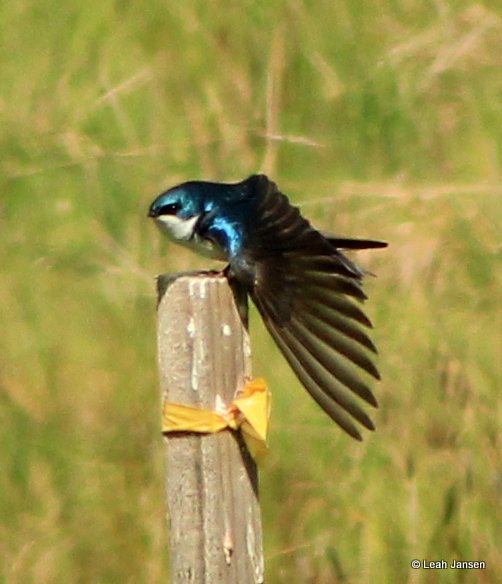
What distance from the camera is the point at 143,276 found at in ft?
11.6

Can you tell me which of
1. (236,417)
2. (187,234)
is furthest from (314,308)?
(187,234)

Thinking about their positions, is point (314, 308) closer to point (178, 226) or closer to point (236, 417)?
point (236, 417)

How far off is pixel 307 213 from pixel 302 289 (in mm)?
1215

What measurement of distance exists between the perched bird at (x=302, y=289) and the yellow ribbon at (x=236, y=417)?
3.1 inches

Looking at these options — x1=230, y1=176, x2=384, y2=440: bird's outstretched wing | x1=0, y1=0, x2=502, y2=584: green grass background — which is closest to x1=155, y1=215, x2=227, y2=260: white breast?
x1=230, y1=176, x2=384, y2=440: bird's outstretched wing

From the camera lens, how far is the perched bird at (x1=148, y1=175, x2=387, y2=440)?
2311mm

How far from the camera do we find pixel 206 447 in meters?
2.29

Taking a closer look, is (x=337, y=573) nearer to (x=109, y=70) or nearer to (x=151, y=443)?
(x=151, y=443)

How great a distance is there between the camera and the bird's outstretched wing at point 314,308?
7.57 feet

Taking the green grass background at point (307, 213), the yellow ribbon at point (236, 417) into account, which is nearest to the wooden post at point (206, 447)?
the yellow ribbon at point (236, 417)

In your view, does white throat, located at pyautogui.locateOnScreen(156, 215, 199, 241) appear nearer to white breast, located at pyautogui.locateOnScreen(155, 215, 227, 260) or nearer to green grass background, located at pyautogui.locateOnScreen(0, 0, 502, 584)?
white breast, located at pyautogui.locateOnScreen(155, 215, 227, 260)

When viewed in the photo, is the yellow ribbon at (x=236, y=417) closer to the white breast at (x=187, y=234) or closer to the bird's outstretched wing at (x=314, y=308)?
the bird's outstretched wing at (x=314, y=308)

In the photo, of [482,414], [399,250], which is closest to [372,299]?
[399,250]

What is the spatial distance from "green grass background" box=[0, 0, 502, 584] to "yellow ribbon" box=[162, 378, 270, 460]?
101 cm
